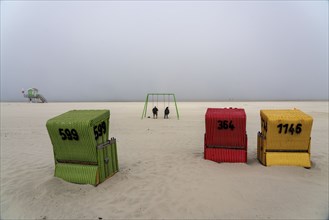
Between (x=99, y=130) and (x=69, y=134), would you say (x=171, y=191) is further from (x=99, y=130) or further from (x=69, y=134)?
(x=69, y=134)

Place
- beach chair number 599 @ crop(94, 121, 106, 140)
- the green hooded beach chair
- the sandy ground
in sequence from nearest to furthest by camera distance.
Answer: the sandy ground < the green hooded beach chair < beach chair number 599 @ crop(94, 121, 106, 140)

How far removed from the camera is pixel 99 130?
6.98 m

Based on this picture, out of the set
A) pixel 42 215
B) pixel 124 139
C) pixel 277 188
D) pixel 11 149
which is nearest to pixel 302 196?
pixel 277 188

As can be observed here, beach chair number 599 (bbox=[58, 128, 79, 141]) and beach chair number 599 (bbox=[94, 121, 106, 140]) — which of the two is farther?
beach chair number 599 (bbox=[94, 121, 106, 140])

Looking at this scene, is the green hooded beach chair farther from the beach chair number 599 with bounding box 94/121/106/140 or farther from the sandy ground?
the sandy ground

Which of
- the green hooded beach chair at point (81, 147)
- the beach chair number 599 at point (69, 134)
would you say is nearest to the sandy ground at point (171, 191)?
the green hooded beach chair at point (81, 147)

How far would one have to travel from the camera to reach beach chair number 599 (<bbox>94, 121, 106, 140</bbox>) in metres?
6.82

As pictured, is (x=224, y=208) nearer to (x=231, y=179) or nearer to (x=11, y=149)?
(x=231, y=179)

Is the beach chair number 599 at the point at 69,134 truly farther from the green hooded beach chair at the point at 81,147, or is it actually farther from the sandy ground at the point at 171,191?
the sandy ground at the point at 171,191

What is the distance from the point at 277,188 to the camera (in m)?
6.64

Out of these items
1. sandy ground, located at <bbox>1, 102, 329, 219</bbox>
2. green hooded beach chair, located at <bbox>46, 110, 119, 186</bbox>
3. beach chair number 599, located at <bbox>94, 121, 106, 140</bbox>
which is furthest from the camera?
beach chair number 599, located at <bbox>94, 121, 106, 140</bbox>

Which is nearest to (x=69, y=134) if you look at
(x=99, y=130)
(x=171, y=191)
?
(x=99, y=130)

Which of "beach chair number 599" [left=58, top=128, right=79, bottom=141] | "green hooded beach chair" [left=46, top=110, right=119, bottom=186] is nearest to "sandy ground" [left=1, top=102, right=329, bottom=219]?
"green hooded beach chair" [left=46, top=110, right=119, bottom=186]

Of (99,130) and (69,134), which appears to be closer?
(69,134)
